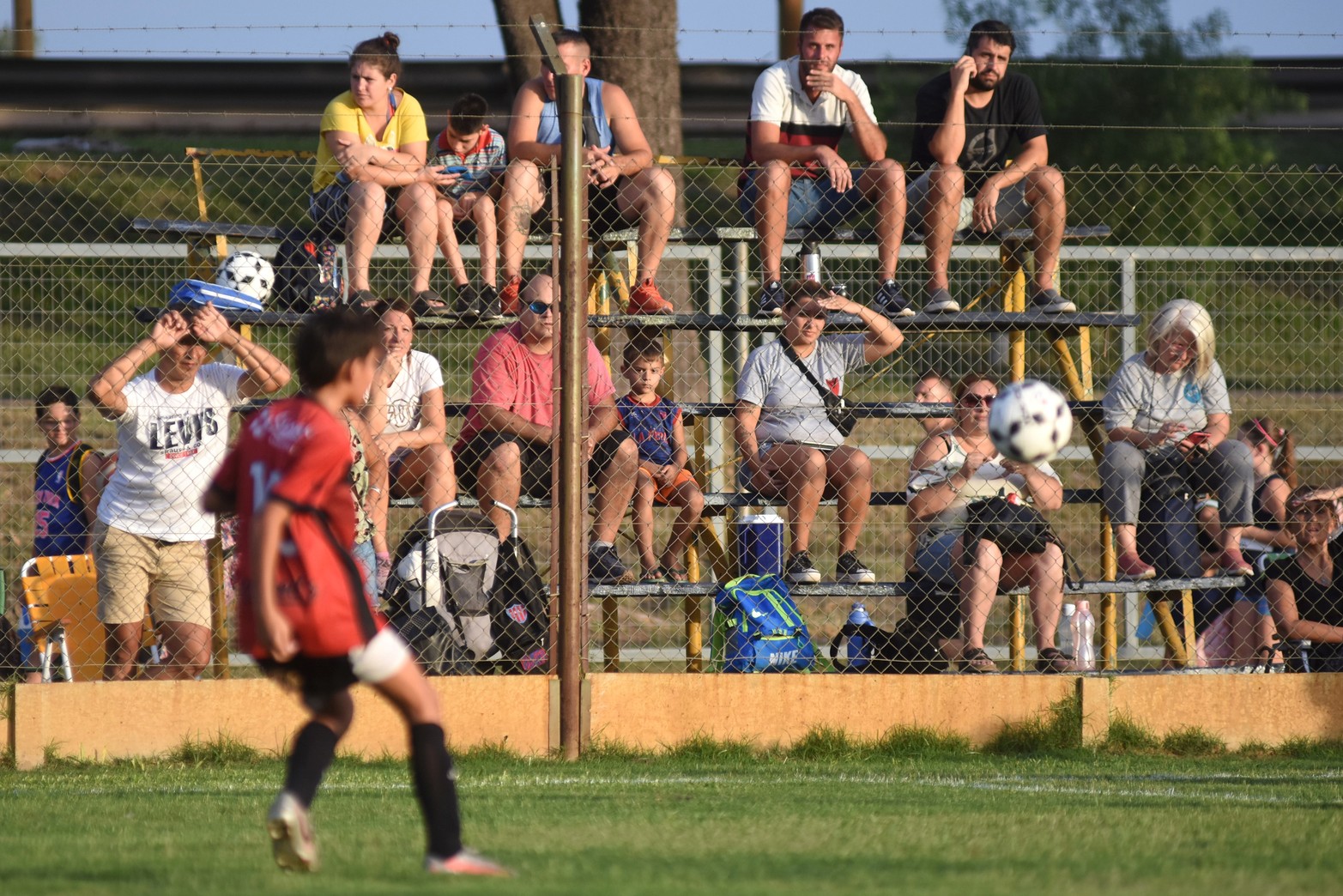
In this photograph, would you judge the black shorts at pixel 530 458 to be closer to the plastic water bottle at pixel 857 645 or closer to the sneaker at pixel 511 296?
the sneaker at pixel 511 296

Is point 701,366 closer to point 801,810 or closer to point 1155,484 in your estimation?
point 1155,484

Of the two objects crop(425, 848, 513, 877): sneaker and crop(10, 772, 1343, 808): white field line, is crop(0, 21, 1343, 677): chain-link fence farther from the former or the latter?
crop(425, 848, 513, 877): sneaker

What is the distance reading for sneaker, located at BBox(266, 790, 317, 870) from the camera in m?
4.20

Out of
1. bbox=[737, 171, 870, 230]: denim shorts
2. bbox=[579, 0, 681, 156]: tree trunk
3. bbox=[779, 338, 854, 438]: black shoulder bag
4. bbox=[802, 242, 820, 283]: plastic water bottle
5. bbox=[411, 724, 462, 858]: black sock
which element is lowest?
bbox=[411, 724, 462, 858]: black sock

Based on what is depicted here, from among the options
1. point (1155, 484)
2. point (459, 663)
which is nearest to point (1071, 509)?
point (1155, 484)

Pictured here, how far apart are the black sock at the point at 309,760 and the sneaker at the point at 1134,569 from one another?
5220mm

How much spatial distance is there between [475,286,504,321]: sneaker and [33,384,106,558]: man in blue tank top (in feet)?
6.93

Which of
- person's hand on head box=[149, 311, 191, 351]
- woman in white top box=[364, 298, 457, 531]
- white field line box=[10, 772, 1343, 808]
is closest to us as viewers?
white field line box=[10, 772, 1343, 808]

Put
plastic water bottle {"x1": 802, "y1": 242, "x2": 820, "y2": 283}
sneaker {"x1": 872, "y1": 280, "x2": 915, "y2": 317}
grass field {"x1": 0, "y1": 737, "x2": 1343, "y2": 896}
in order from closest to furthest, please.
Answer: grass field {"x1": 0, "y1": 737, "x2": 1343, "y2": 896}, sneaker {"x1": 872, "y1": 280, "x2": 915, "y2": 317}, plastic water bottle {"x1": 802, "y1": 242, "x2": 820, "y2": 283}

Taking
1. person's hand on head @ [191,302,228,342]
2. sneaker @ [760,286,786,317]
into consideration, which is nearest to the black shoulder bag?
sneaker @ [760,286,786,317]

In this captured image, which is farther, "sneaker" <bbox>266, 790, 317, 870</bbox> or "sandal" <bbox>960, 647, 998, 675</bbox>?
"sandal" <bbox>960, 647, 998, 675</bbox>

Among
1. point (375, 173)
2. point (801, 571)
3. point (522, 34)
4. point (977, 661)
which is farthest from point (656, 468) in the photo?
point (522, 34)

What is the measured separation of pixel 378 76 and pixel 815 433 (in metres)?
3.01

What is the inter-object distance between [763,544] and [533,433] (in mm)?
1287
